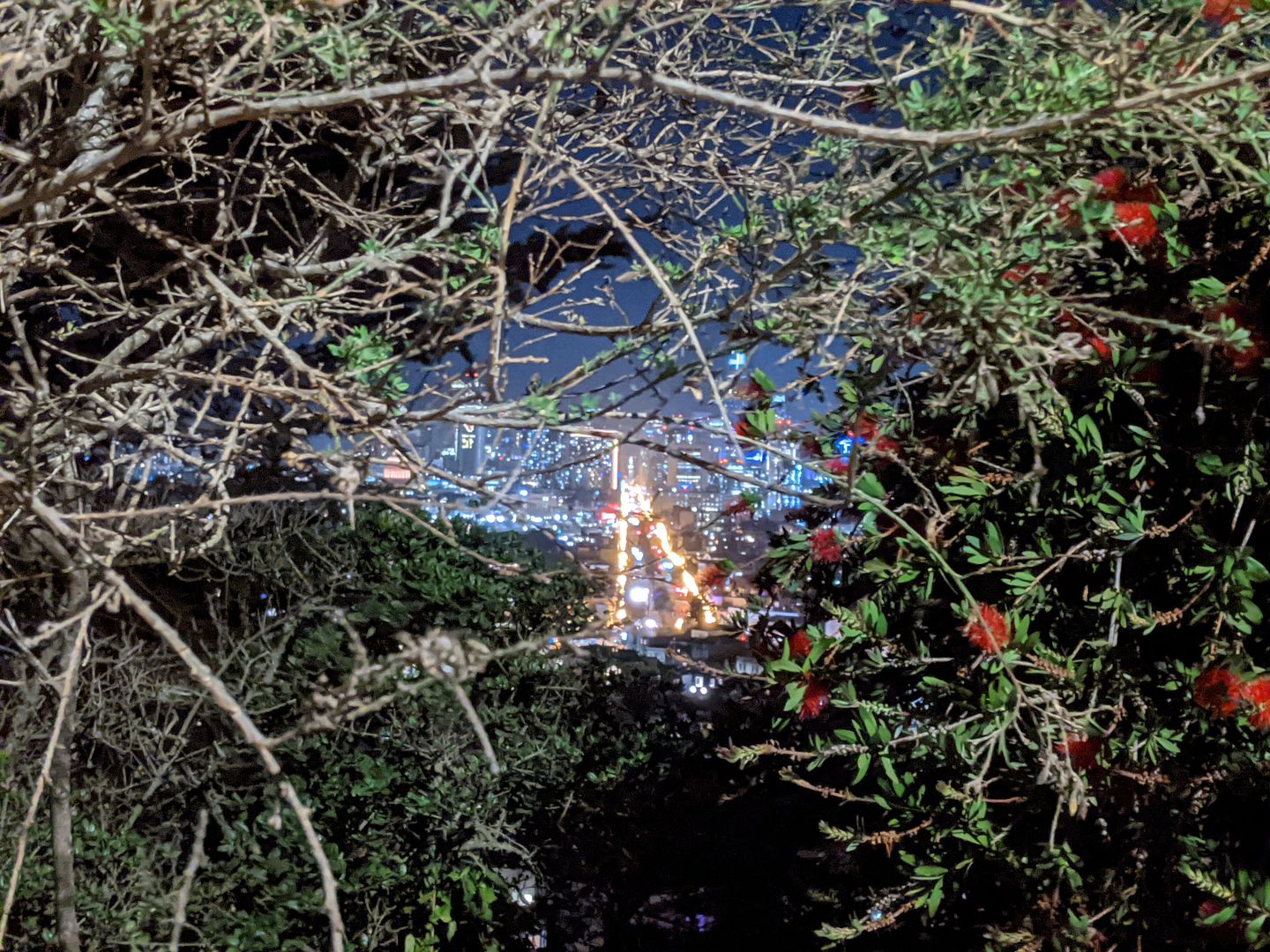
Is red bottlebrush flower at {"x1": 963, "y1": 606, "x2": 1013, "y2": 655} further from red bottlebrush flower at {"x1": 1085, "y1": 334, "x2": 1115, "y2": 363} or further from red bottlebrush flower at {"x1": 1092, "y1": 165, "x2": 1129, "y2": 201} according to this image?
red bottlebrush flower at {"x1": 1092, "y1": 165, "x2": 1129, "y2": 201}

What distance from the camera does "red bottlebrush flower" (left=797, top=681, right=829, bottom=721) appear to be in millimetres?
1978

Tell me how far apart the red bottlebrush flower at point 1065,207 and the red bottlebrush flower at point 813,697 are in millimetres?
986

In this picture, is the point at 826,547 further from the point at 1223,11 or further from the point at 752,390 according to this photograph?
the point at 1223,11

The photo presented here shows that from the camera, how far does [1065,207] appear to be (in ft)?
4.78

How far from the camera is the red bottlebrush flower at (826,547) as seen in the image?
6.60ft

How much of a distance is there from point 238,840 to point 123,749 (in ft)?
1.65

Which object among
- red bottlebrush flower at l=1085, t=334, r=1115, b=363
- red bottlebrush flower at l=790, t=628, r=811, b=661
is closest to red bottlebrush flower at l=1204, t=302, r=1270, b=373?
red bottlebrush flower at l=1085, t=334, r=1115, b=363

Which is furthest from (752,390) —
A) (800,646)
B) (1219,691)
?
(1219,691)

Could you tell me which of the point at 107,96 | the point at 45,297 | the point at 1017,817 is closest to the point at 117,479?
the point at 45,297

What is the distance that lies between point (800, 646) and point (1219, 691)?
718 millimetres

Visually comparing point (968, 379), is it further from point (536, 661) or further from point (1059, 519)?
point (536, 661)

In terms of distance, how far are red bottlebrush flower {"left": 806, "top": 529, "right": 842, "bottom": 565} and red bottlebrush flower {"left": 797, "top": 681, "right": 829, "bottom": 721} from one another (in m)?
0.24

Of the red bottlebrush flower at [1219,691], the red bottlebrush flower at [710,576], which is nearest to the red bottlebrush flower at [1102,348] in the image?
the red bottlebrush flower at [1219,691]

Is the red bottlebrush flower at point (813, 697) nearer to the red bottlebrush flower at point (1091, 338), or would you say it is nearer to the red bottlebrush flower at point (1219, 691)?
the red bottlebrush flower at point (1219, 691)
